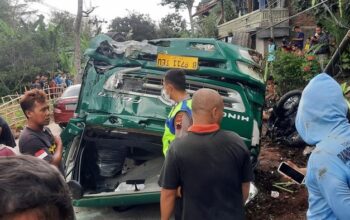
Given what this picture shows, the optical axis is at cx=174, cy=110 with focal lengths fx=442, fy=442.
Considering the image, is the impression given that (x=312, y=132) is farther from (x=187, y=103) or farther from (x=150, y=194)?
(x=150, y=194)

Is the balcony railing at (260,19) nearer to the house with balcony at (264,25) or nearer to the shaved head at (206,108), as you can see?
the house with balcony at (264,25)

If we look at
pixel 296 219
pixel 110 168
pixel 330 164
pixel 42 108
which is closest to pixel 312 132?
pixel 330 164

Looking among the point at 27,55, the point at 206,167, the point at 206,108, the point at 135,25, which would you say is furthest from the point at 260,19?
the point at 135,25

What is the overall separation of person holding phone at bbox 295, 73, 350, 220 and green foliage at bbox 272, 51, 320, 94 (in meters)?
7.93

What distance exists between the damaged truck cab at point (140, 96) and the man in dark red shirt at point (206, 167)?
79.2 inches

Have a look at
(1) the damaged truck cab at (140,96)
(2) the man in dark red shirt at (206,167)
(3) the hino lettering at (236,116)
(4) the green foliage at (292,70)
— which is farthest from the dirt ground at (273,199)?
(4) the green foliage at (292,70)

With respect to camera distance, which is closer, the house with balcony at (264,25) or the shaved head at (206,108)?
the shaved head at (206,108)

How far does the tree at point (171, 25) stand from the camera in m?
38.5

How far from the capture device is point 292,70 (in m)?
10.3

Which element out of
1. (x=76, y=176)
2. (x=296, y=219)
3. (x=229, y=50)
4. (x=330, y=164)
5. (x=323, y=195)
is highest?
(x=229, y=50)

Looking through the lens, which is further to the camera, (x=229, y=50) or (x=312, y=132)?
(x=229, y=50)

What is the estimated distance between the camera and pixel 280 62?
415 inches

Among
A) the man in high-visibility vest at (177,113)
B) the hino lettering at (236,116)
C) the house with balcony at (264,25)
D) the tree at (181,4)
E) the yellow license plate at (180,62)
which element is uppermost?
the tree at (181,4)

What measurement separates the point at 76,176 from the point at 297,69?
21.6 feet
